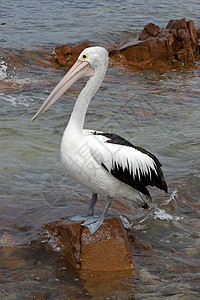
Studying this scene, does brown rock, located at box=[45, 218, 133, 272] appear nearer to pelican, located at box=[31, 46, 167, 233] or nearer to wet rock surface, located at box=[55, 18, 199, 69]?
pelican, located at box=[31, 46, 167, 233]

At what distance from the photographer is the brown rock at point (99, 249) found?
3670 mm

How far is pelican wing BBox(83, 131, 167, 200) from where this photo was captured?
350 centimetres

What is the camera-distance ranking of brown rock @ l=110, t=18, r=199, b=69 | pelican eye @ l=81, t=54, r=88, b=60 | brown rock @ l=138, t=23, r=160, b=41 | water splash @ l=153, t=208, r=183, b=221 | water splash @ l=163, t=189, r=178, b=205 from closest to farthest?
1. pelican eye @ l=81, t=54, r=88, b=60
2. water splash @ l=153, t=208, r=183, b=221
3. water splash @ l=163, t=189, r=178, b=205
4. brown rock @ l=110, t=18, r=199, b=69
5. brown rock @ l=138, t=23, r=160, b=41

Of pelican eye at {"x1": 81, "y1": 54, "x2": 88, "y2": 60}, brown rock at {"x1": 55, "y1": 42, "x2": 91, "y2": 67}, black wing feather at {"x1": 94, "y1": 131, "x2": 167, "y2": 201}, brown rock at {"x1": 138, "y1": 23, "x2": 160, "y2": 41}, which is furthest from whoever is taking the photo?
brown rock at {"x1": 138, "y1": 23, "x2": 160, "y2": 41}

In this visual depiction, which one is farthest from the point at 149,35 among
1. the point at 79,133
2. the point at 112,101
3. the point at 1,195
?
the point at 79,133

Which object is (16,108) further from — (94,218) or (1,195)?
(94,218)

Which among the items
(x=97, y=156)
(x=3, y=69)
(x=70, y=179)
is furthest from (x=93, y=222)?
(x=3, y=69)

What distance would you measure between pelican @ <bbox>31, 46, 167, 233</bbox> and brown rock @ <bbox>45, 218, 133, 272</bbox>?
90 mm

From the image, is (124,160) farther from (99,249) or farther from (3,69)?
(3,69)

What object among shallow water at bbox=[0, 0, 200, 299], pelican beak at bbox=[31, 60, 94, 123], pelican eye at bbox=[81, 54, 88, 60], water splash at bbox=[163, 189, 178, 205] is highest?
pelican eye at bbox=[81, 54, 88, 60]

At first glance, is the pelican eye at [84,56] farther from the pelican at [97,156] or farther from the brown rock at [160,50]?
the brown rock at [160,50]

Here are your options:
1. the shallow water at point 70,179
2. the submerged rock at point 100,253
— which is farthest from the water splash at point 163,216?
the submerged rock at point 100,253

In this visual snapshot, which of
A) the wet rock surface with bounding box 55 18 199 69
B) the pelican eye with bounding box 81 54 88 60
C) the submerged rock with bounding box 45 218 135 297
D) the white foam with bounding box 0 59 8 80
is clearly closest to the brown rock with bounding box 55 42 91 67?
the wet rock surface with bounding box 55 18 199 69

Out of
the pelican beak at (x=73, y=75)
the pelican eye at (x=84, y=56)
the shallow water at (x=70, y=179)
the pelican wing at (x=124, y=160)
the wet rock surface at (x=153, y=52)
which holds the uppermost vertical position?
the pelican eye at (x=84, y=56)
